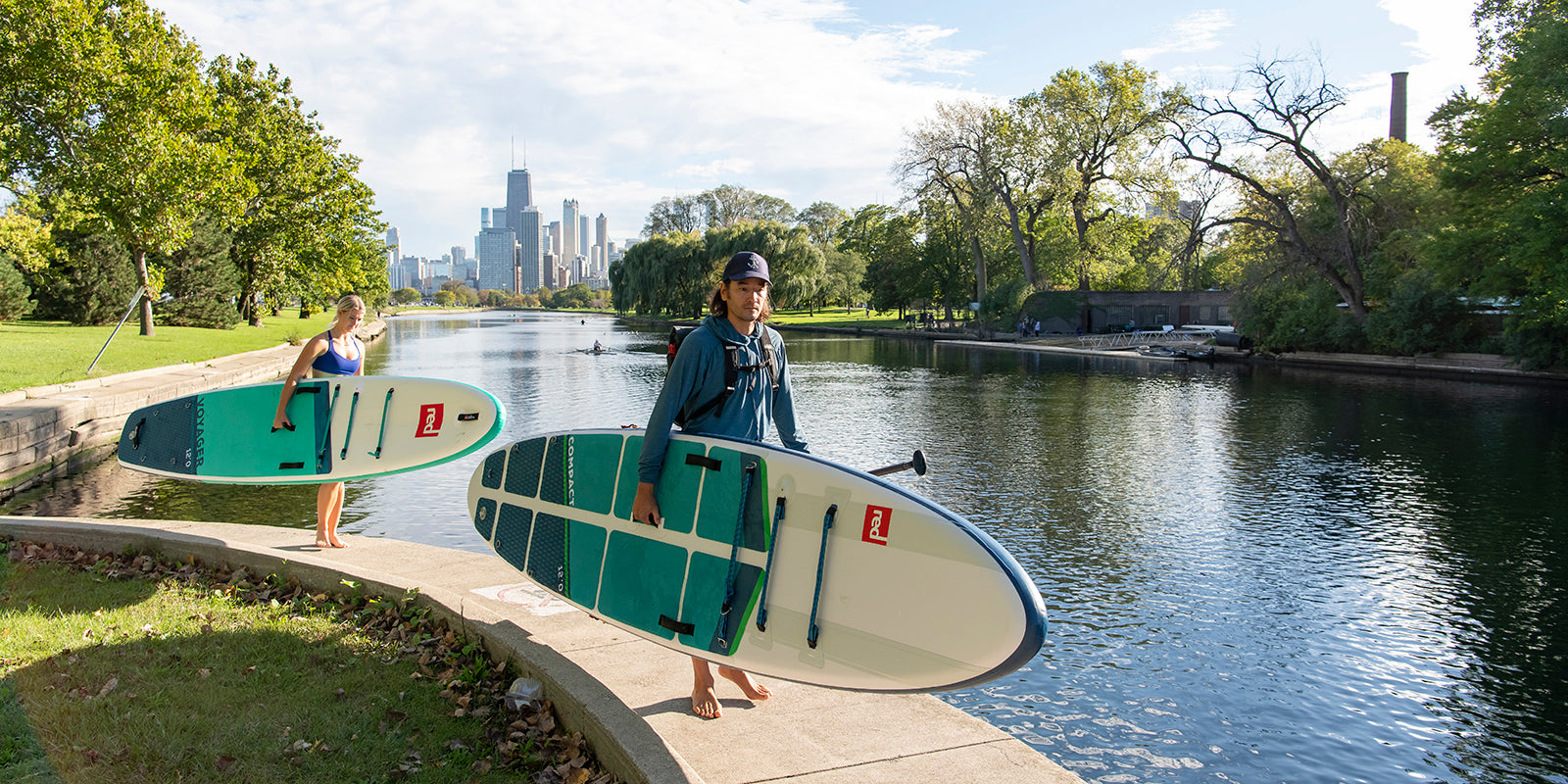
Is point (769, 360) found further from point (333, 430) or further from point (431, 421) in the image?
point (333, 430)

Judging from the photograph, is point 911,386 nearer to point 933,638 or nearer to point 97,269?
point 933,638

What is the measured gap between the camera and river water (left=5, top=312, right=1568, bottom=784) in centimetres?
556

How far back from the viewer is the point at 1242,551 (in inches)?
368

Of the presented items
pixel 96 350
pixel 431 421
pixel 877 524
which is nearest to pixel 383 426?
pixel 431 421

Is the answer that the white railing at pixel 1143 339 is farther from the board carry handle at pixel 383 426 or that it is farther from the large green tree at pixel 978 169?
the board carry handle at pixel 383 426

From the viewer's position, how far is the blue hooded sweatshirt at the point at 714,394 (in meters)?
3.84

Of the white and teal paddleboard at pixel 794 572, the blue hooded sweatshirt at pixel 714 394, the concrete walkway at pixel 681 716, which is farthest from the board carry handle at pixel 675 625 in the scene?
the blue hooded sweatshirt at pixel 714 394

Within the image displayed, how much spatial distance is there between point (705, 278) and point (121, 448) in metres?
56.4

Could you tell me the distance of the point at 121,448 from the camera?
774 cm

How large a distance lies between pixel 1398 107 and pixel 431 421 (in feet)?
198

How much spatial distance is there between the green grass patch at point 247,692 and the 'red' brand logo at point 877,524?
Result: 1.40m

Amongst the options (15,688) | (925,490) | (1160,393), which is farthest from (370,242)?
(15,688)

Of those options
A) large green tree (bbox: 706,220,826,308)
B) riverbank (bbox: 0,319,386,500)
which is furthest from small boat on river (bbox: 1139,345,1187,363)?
riverbank (bbox: 0,319,386,500)

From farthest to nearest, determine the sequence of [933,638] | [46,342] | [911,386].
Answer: [911,386] → [46,342] → [933,638]
